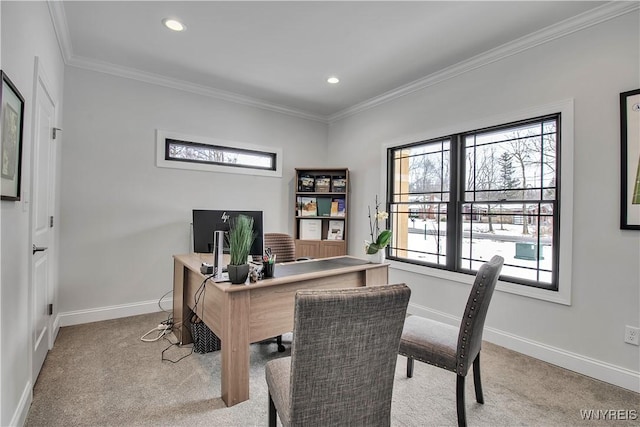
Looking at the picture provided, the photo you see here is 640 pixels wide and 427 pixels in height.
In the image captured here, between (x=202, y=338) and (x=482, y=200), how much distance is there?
117 inches

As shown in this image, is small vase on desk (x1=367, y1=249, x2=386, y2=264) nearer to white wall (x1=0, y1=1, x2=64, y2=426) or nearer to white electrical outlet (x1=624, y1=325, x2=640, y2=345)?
white electrical outlet (x1=624, y1=325, x2=640, y2=345)

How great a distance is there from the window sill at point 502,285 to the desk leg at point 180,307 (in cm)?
247

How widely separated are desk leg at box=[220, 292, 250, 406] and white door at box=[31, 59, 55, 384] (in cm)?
128

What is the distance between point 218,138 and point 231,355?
2.92 m

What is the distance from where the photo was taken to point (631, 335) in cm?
217

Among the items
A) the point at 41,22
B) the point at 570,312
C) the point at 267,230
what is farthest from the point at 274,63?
the point at 570,312

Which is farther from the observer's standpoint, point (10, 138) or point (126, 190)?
point (126, 190)

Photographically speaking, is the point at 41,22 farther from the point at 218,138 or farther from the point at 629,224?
the point at 629,224

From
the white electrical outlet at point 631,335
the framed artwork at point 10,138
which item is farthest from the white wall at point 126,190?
the white electrical outlet at point 631,335

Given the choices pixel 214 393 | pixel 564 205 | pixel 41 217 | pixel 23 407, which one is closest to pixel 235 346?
pixel 214 393

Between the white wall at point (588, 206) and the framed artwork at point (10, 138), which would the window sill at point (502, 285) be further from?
the framed artwork at point (10, 138)

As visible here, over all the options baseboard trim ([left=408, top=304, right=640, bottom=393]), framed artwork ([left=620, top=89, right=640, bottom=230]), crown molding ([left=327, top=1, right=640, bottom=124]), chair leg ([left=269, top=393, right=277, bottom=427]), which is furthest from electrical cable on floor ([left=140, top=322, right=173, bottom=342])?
framed artwork ([left=620, top=89, right=640, bottom=230])

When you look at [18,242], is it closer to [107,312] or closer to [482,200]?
[107,312]

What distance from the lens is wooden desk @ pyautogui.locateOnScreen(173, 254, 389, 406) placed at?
192cm
